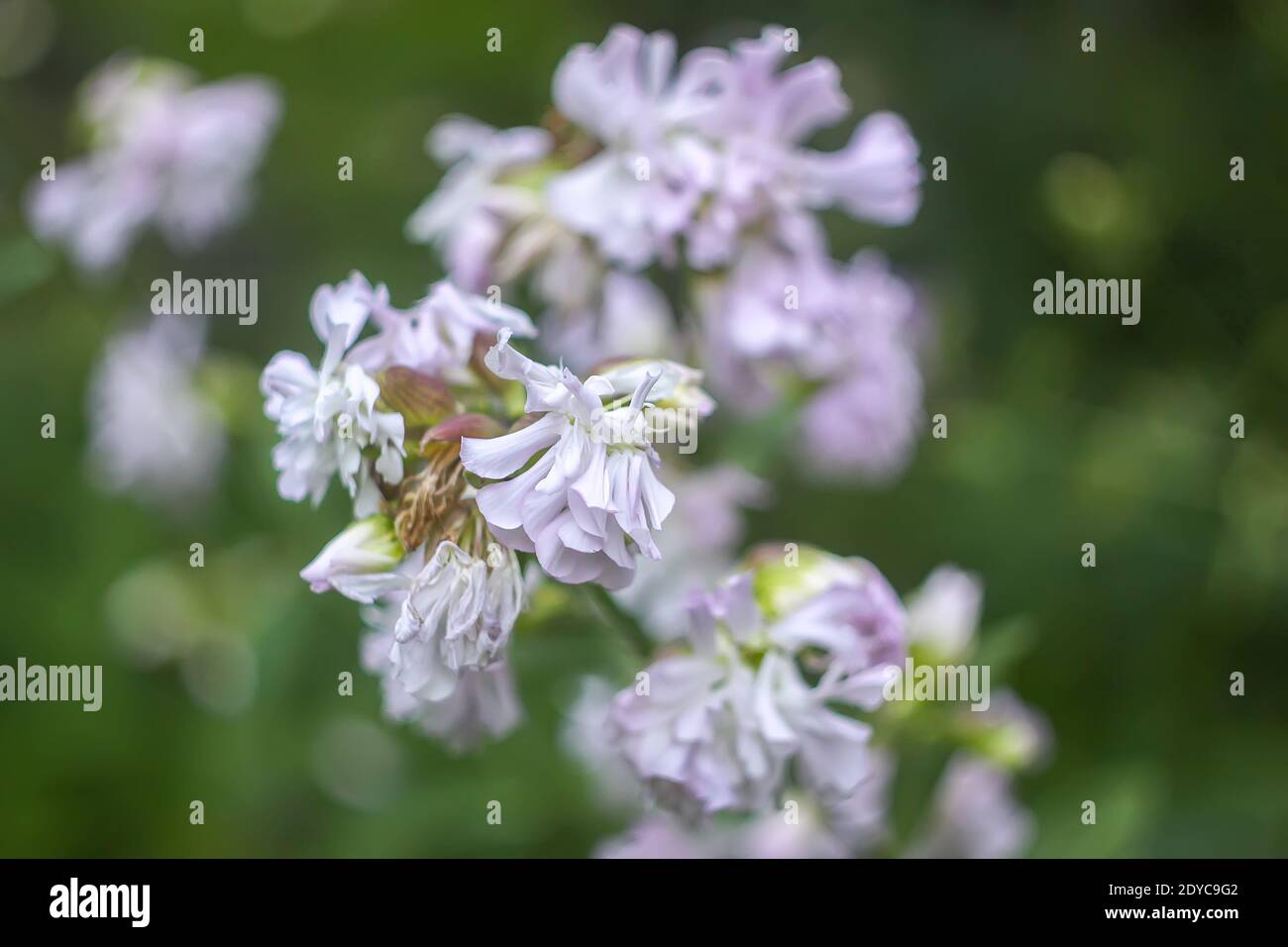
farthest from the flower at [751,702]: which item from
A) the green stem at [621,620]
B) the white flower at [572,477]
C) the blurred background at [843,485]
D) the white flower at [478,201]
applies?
the white flower at [478,201]

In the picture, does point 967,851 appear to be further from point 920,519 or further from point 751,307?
point 920,519

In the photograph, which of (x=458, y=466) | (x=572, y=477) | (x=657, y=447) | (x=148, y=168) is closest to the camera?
(x=572, y=477)

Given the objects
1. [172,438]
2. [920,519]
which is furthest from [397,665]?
[920,519]

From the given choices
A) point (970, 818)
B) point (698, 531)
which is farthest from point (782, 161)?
point (970, 818)

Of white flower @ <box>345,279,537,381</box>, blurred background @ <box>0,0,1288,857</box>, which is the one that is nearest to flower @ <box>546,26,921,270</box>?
white flower @ <box>345,279,537,381</box>

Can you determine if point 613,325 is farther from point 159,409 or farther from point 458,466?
point 159,409

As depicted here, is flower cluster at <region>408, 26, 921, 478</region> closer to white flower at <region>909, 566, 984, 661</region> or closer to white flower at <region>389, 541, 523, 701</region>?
white flower at <region>909, 566, 984, 661</region>
